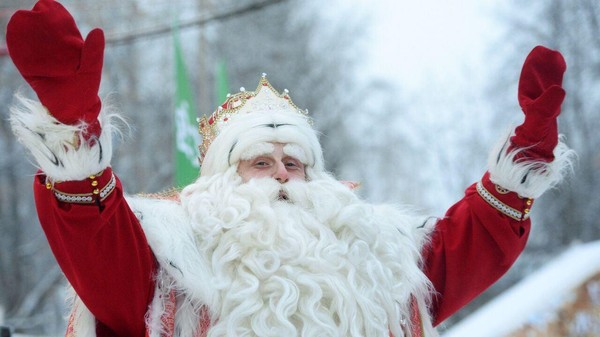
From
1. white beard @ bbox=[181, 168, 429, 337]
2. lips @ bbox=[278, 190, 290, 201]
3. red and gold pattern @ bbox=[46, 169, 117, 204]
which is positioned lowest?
white beard @ bbox=[181, 168, 429, 337]

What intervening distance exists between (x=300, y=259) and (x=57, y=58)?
3.29 ft

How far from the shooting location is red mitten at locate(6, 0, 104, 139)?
6.43 feet

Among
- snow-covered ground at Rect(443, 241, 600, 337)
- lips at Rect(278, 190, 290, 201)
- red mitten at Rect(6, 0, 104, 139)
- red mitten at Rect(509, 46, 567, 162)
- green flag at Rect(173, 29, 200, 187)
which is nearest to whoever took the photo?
red mitten at Rect(6, 0, 104, 139)

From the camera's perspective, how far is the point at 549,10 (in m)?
14.6

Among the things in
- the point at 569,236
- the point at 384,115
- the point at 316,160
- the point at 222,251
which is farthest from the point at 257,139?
the point at 384,115

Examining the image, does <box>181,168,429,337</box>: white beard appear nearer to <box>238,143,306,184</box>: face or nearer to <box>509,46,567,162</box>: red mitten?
<box>238,143,306,184</box>: face

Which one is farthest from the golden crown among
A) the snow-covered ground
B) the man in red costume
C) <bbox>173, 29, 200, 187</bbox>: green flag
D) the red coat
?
<bbox>173, 29, 200, 187</bbox>: green flag

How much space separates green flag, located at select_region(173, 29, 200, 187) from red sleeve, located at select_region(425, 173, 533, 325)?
2.89 m

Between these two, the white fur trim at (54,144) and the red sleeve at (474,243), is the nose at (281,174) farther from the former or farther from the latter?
the white fur trim at (54,144)

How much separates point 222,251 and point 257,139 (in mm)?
475

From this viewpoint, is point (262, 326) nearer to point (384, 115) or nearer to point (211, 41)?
point (211, 41)

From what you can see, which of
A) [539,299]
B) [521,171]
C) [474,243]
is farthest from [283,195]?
[539,299]

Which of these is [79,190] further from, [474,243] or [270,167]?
[474,243]

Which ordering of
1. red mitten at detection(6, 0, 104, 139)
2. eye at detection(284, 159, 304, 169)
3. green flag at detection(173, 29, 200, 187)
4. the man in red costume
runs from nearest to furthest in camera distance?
red mitten at detection(6, 0, 104, 139) < the man in red costume < eye at detection(284, 159, 304, 169) < green flag at detection(173, 29, 200, 187)
